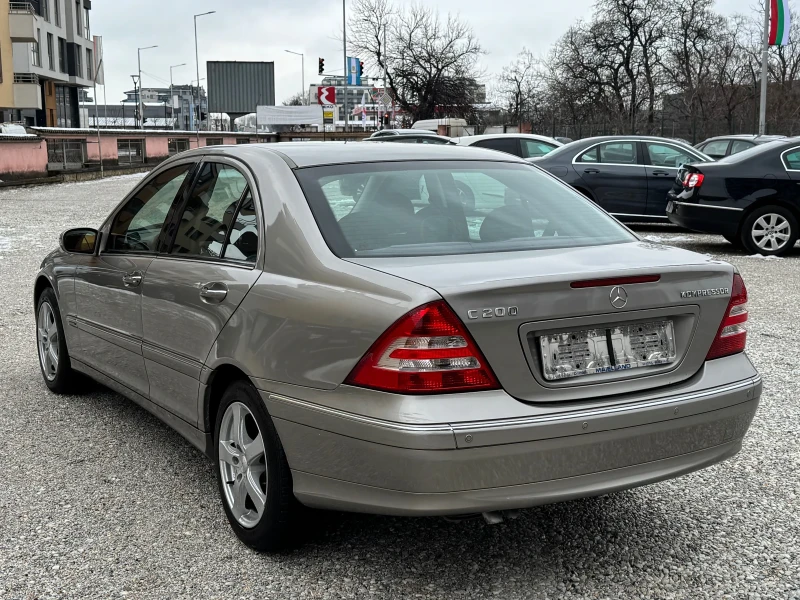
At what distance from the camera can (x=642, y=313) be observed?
314 centimetres

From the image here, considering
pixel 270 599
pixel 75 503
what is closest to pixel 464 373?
pixel 270 599

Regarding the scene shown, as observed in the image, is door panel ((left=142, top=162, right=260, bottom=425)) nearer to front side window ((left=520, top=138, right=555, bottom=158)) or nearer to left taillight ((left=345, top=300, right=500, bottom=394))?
left taillight ((left=345, top=300, right=500, bottom=394))

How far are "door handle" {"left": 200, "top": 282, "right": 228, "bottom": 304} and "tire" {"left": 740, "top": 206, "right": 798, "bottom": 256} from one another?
33.4ft

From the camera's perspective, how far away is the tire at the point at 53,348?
5.68 metres

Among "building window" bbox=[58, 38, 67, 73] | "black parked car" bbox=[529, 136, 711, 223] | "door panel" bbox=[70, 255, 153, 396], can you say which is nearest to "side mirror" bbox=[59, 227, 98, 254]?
"door panel" bbox=[70, 255, 153, 396]

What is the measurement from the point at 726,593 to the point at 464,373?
4.00 feet

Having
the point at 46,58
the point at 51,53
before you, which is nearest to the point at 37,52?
the point at 46,58

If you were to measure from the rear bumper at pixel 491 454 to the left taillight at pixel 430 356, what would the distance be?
129mm

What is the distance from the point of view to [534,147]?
59.6 feet

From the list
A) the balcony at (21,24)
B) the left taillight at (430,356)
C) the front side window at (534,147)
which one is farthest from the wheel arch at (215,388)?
the balcony at (21,24)

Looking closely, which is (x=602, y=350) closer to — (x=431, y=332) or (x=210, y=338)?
(x=431, y=332)

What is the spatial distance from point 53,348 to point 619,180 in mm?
10723

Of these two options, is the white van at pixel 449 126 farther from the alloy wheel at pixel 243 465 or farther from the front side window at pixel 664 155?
the alloy wheel at pixel 243 465

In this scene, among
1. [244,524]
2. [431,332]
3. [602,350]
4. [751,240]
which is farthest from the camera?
[751,240]
